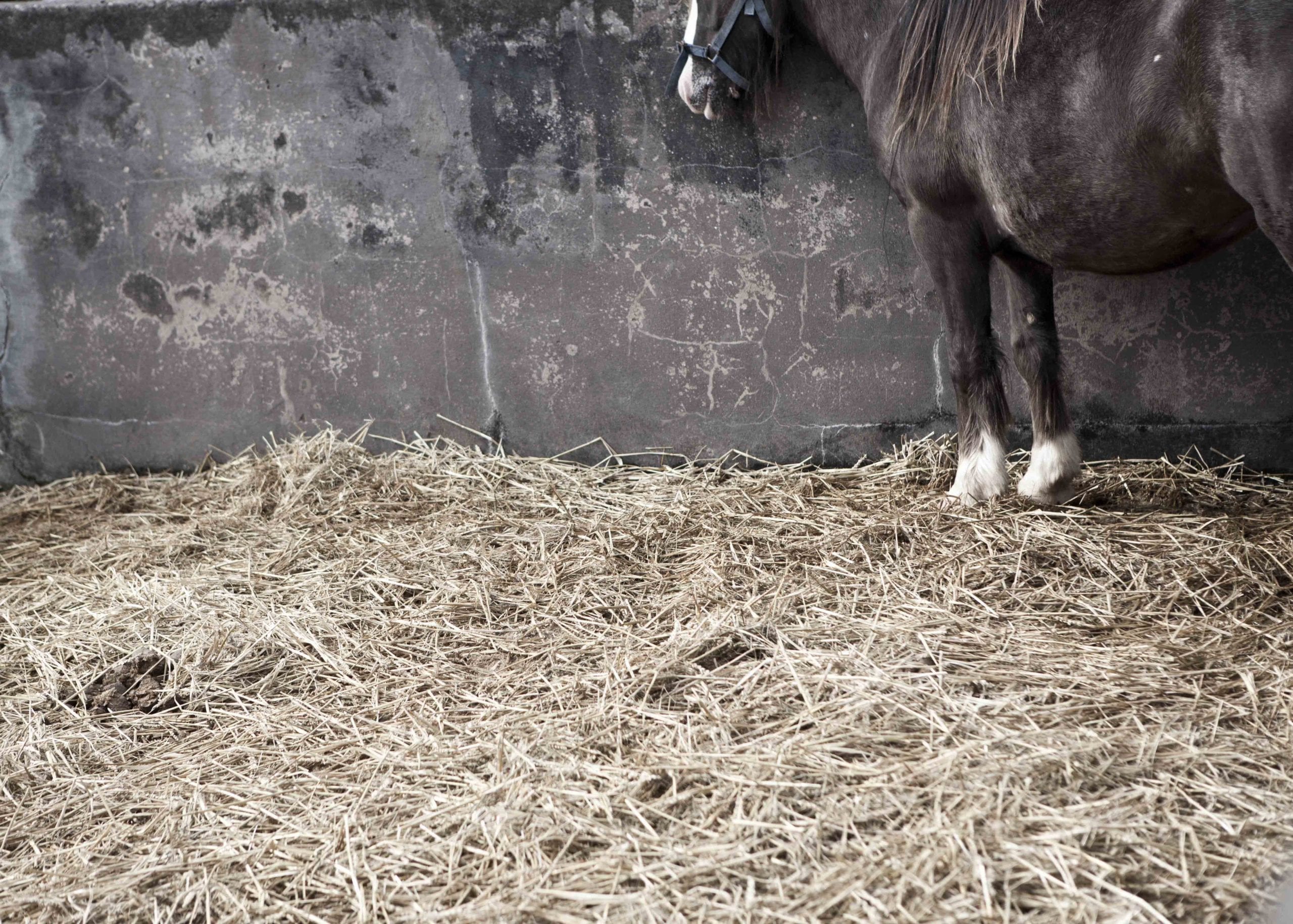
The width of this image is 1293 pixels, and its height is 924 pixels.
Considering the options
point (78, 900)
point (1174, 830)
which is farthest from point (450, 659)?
point (1174, 830)

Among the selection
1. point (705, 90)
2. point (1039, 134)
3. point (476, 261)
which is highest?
point (705, 90)

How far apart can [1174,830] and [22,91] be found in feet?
12.6

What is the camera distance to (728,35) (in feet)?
9.12

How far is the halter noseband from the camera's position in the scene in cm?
276

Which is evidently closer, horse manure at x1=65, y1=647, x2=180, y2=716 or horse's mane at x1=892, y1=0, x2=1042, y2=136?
horse manure at x1=65, y1=647, x2=180, y2=716

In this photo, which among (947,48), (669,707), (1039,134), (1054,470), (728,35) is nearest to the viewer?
(669,707)

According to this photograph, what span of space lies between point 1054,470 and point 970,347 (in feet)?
1.26

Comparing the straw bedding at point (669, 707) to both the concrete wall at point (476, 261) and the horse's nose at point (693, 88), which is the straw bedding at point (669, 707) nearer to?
the concrete wall at point (476, 261)

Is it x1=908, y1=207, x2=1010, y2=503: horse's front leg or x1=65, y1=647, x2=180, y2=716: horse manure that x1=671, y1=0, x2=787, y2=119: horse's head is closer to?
x1=908, y1=207, x2=1010, y2=503: horse's front leg

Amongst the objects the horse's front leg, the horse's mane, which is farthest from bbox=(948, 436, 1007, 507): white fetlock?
the horse's mane

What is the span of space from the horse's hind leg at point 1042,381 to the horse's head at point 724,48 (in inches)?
35.3

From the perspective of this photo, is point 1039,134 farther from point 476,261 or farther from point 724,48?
point 476,261

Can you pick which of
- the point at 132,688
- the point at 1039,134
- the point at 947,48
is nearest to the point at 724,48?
the point at 947,48

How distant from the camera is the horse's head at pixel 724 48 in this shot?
9.10 ft
